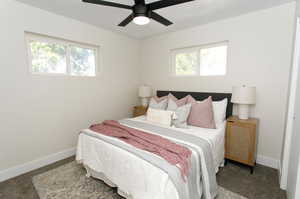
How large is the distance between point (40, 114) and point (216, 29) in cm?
355

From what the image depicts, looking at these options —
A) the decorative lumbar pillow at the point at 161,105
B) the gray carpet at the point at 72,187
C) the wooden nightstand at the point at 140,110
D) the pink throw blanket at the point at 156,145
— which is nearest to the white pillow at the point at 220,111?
the decorative lumbar pillow at the point at 161,105

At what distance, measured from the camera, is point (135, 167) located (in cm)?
146

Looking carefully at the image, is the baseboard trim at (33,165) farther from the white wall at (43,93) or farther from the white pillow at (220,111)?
the white pillow at (220,111)

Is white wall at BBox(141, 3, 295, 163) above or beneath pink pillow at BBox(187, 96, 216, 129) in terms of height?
above

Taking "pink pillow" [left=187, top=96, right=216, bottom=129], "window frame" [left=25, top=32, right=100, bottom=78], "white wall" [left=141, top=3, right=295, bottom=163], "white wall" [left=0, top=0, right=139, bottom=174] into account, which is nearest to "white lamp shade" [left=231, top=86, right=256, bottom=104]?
"white wall" [left=141, top=3, right=295, bottom=163]

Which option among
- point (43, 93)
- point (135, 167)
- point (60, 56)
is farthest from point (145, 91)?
point (135, 167)

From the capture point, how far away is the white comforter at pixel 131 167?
127 cm

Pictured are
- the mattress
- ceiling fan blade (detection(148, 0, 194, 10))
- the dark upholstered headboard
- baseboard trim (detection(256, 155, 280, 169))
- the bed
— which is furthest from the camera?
the dark upholstered headboard

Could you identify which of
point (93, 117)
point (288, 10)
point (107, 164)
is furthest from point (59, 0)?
point (288, 10)

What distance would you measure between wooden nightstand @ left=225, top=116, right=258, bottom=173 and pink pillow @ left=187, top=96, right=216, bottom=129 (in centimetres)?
31

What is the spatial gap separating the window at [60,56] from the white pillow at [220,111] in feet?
8.74

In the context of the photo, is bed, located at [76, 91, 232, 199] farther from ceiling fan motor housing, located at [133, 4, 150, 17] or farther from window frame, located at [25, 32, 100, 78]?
ceiling fan motor housing, located at [133, 4, 150, 17]

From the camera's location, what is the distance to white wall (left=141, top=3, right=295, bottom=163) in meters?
2.28

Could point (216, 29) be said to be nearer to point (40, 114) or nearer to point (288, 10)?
point (288, 10)
